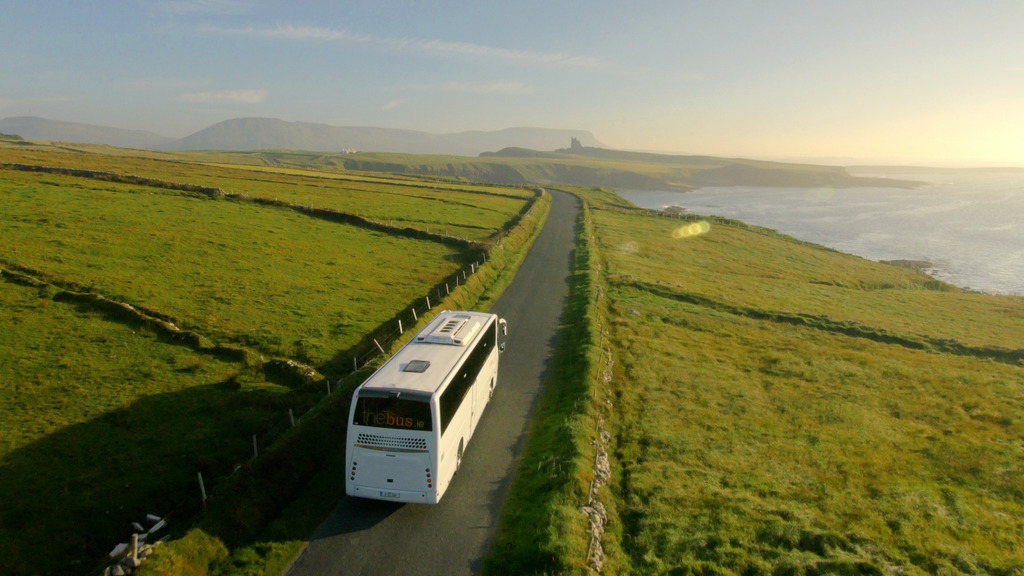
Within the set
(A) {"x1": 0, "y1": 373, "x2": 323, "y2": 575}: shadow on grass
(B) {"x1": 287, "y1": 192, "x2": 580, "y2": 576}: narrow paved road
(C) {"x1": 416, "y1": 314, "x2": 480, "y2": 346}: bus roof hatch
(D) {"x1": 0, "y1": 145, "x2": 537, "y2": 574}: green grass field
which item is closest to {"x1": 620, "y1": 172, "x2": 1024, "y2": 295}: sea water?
(D) {"x1": 0, "y1": 145, "x2": 537, "y2": 574}: green grass field

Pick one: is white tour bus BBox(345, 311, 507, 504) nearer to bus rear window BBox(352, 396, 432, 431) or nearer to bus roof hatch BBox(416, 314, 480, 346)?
bus rear window BBox(352, 396, 432, 431)

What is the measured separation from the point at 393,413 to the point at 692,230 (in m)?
80.3

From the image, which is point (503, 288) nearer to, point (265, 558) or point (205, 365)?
point (205, 365)

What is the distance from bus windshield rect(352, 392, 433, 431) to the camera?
1422 cm

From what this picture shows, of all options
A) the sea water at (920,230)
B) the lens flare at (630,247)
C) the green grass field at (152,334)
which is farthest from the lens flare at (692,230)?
the green grass field at (152,334)

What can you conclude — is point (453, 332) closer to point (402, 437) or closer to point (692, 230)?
point (402, 437)

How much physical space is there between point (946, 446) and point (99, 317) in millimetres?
39000

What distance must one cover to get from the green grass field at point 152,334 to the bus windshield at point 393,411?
13.7ft

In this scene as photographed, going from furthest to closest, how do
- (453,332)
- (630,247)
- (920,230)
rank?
(920,230) → (630,247) → (453,332)

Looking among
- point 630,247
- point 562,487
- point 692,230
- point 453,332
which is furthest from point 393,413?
point 692,230

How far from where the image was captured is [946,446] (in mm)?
21828

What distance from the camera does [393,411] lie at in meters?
14.3

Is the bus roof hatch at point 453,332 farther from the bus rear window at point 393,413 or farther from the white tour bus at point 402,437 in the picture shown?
the bus rear window at point 393,413

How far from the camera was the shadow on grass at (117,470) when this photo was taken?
514 inches
